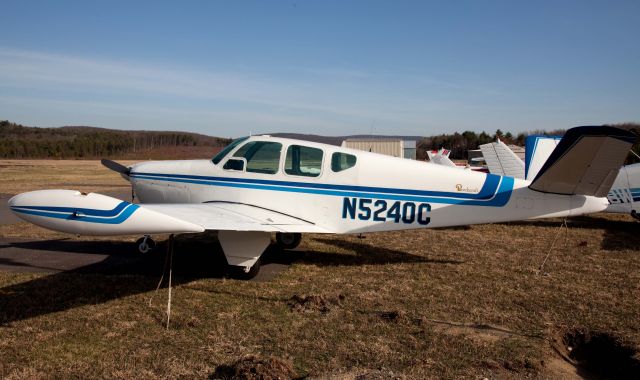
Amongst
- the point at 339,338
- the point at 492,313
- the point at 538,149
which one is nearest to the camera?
the point at 339,338

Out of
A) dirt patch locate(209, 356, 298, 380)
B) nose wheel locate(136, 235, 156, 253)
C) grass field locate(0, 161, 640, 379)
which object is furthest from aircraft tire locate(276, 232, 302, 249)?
dirt patch locate(209, 356, 298, 380)

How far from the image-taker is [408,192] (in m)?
7.02

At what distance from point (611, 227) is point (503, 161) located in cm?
331

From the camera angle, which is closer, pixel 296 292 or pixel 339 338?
pixel 339 338

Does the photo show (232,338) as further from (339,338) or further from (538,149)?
(538,149)

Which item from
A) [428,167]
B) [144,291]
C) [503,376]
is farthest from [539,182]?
[144,291]

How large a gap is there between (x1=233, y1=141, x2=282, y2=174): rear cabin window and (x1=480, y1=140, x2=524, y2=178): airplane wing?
338 inches

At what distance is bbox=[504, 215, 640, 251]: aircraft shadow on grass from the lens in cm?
954

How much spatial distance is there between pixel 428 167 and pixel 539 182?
1.64 meters

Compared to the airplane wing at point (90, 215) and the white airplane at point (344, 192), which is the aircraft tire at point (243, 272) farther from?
the airplane wing at point (90, 215)

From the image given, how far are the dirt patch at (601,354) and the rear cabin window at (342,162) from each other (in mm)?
3765

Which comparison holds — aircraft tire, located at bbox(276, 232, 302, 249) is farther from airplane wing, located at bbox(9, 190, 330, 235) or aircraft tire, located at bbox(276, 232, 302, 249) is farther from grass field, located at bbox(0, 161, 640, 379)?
airplane wing, located at bbox(9, 190, 330, 235)

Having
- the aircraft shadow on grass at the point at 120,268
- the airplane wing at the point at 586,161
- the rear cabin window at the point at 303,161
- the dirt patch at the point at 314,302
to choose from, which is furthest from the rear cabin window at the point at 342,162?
the airplane wing at the point at 586,161

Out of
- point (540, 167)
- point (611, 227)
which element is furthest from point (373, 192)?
point (611, 227)
